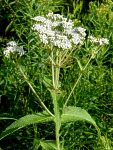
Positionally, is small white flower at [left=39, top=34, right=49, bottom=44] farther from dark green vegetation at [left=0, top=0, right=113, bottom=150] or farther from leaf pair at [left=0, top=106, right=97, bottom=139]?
leaf pair at [left=0, top=106, right=97, bottom=139]

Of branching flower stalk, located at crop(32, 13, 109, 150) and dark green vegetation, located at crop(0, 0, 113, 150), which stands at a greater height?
branching flower stalk, located at crop(32, 13, 109, 150)

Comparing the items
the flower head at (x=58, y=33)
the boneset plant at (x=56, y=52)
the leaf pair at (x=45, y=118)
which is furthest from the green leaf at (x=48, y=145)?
the flower head at (x=58, y=33)

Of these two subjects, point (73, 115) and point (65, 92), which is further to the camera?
point (65, 92)

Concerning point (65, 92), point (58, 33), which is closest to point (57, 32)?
point (58, 33)

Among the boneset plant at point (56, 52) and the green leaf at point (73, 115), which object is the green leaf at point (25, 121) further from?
the green leaf at point (73, 115)

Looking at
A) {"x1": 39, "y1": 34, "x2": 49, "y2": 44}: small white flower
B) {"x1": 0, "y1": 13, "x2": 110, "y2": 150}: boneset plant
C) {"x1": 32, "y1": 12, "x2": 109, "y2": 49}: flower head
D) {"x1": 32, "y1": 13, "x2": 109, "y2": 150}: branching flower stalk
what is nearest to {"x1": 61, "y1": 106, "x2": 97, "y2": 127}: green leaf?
{"x1": 0, "y1": 13, "x2": 110, "y2": 150}: boneset plant

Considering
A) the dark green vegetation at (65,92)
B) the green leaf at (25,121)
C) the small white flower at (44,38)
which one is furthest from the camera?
the dark green vegetation at (65,92)

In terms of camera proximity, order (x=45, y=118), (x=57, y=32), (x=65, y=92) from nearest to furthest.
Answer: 1. (x=57, y=32)
2. (x=45, y=118)
3. (x=65, y=92)

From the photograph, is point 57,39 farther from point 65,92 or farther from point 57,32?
point 65,92

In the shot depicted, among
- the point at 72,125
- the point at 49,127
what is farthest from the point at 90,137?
the point at 49,127
